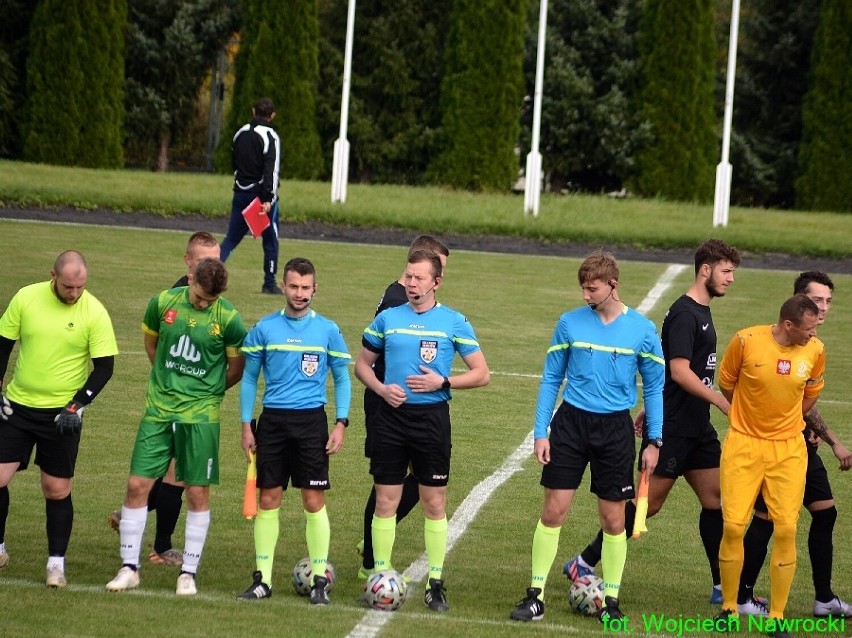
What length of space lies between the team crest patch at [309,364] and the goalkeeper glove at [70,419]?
50.6 inches

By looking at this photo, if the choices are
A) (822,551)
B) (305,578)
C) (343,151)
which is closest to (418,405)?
(305,578)

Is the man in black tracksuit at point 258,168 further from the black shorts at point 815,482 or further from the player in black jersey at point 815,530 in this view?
the black shorts at point 815,482

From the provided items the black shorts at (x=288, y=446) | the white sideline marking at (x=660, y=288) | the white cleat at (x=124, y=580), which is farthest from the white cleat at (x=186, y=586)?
the white sideline marking at (x=660, y=288)

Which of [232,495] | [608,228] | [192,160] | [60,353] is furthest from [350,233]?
[192,160]

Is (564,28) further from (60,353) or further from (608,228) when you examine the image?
(60,353)

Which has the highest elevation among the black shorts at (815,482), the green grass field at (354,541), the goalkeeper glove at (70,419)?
the goalkeeper glove at (70,419)

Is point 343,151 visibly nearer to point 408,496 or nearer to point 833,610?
point 408,496

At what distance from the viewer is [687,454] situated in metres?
8.65

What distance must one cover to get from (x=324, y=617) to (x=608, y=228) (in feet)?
76.3

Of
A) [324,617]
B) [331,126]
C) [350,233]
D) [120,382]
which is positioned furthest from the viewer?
[331,126]

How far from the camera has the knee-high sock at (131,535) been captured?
8.02m

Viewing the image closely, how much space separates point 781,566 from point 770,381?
1040 millimetres

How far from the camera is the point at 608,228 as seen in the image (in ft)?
99.1

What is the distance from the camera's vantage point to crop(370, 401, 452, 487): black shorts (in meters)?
8.02
